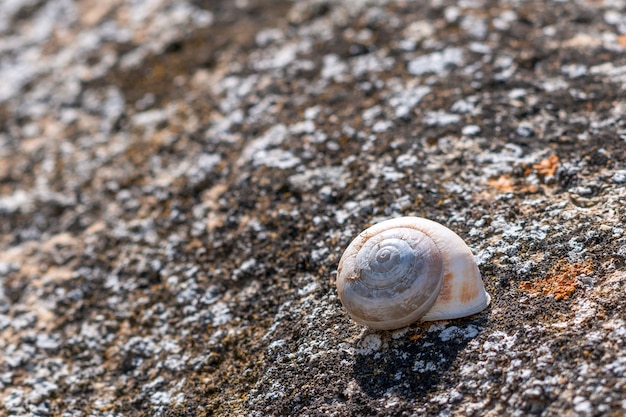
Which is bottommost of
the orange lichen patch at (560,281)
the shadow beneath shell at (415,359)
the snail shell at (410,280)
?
the shadow beneath shell at (415,359)

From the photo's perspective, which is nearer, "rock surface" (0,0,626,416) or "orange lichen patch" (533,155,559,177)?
"rock surface" (0,0,626,416)

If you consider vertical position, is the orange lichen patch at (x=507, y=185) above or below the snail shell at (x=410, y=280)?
below

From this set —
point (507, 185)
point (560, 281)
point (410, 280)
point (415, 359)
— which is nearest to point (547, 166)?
point (507, 185)

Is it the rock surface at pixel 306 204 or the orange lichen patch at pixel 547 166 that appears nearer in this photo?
the rock surface at pixel 306 204

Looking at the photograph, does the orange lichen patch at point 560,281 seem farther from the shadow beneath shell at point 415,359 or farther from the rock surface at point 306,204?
the shadow beneath shell at point 415,359

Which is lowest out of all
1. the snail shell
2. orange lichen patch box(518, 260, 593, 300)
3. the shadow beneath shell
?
the shadow beneath shell

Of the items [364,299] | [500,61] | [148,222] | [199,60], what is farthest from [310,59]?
[364,299]

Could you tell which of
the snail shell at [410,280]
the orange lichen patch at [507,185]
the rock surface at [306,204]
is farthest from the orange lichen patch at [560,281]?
the orange lichen patch at [507,185]

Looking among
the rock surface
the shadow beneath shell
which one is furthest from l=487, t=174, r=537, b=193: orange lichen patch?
the shadow beneath shell

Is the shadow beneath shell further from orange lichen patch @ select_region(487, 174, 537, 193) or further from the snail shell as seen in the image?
orange lichen patch @ select_region(487, 174, 537, 193)
